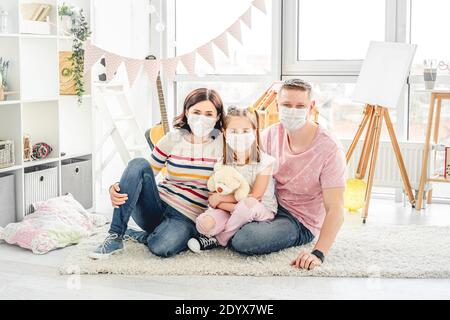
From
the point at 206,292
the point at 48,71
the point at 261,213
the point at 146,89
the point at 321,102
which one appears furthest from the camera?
the point at 146,89

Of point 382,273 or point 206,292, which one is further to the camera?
point 382,273

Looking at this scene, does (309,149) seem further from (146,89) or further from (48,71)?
(146,89)

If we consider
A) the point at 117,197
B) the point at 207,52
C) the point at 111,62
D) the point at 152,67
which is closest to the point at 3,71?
the point at 111,62

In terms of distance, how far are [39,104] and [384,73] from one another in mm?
2022

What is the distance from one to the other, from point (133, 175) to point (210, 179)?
13.4 inches

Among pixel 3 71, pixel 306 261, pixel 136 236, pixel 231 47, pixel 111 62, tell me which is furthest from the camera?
pixel 231 47

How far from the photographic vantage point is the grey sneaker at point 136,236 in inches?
124

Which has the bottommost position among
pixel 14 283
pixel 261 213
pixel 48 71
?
pixel 14 283

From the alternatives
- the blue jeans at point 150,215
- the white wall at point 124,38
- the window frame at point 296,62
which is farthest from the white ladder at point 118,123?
the blue jeans at point 150,215

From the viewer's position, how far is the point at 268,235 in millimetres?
2938

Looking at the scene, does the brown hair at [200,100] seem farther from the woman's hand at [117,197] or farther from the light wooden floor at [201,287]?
the light wooden floor at [201,287]

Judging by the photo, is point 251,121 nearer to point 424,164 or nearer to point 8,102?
point 8,102

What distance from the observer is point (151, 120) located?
5227 millimetres
